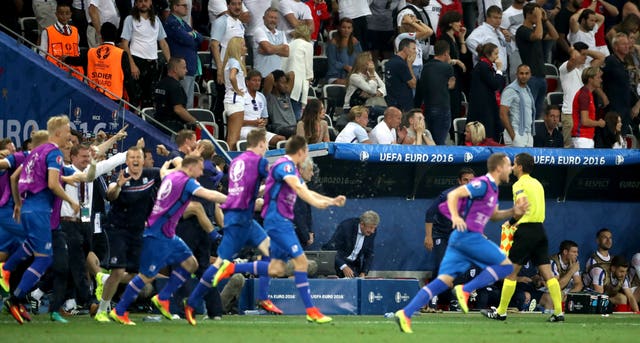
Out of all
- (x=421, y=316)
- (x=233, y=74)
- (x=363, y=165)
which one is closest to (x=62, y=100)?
(x=233, y=74)

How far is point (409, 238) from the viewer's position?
21016 mm

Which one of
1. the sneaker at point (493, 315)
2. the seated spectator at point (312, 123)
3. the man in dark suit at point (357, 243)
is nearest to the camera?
the sneaker at point (493, 315)

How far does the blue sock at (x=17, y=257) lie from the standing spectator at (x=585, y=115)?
11.3m

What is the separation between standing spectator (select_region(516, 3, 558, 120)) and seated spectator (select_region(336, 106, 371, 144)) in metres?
3.95

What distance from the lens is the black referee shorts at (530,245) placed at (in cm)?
1694

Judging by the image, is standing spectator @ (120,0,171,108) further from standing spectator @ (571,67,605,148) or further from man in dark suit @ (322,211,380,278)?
standing spectator @ (571,67,605,148)

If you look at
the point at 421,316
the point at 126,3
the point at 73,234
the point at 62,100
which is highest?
the point at 126,3

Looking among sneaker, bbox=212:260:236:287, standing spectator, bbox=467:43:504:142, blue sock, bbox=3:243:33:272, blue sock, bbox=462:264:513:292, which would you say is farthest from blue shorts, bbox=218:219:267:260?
standing spectator, bbox=467:43:504:142

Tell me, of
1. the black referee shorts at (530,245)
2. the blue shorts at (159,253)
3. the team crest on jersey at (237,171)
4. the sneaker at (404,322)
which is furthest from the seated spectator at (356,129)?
the sneaker at (404,322)

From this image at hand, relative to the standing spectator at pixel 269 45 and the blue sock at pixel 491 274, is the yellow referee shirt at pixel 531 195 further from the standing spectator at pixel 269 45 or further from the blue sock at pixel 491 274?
the standing spectator at pixel 269 45

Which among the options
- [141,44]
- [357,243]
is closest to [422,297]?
[357,243]

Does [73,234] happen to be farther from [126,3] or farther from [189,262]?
[126,3]

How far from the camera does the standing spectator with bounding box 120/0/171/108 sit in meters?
20.3

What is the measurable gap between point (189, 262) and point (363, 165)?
622cm
